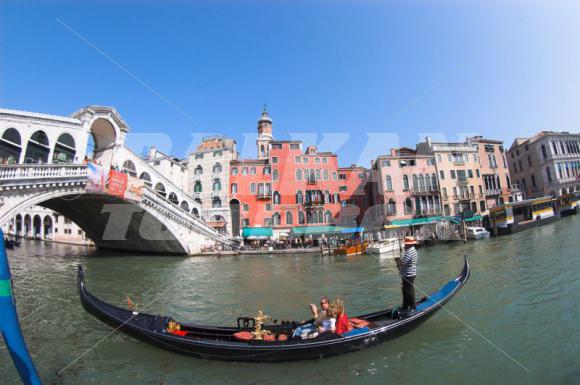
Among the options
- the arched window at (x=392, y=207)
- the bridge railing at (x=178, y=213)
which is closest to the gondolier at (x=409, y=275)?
the bridge railing at (x=178, y=213)

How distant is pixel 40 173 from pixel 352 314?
14.0m

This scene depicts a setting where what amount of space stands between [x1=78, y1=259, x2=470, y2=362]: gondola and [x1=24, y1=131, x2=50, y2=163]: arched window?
13.5m

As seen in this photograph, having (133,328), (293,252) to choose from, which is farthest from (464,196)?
(133,328)

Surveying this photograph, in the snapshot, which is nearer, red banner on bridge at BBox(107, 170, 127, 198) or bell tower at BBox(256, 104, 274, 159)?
red banner on bridge at BBox(107, 170, 127, 198)

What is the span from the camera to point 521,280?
30.0ft

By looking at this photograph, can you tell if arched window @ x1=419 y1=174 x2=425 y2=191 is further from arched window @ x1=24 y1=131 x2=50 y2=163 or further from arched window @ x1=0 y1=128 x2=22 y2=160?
arched window @ x1=0 y1=128 x2=22 y2=160

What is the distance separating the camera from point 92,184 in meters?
15.5

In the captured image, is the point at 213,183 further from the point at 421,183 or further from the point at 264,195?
the point at 421,183

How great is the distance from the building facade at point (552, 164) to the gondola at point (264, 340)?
126 ft

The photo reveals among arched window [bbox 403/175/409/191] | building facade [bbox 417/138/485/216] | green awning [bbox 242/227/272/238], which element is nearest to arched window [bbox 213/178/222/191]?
green awning [bbox 242/227/272/238]

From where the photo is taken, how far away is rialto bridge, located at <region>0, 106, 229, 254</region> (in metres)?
12.9

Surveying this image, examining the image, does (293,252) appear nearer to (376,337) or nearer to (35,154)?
(35,154)

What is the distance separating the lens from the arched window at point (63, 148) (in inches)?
660

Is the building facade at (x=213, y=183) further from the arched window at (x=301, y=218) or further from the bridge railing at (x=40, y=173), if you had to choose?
the bridge railing at (x=40, y=173)
